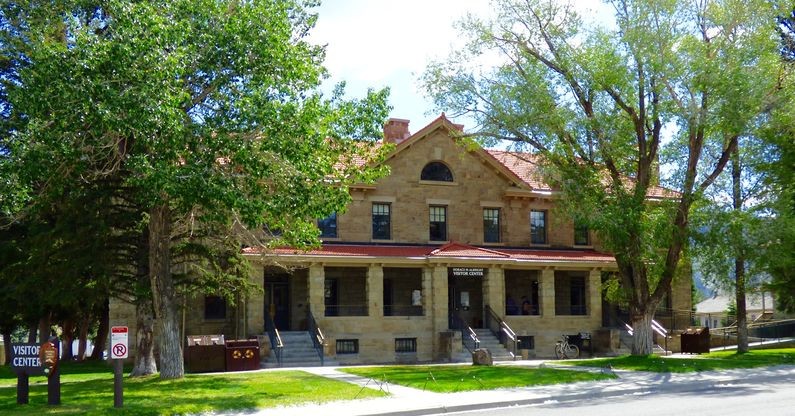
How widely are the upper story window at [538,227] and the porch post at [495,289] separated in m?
4.53

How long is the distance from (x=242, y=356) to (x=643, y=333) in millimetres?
14227

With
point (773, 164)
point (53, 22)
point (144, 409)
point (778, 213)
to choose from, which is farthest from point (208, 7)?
point (773, 164)

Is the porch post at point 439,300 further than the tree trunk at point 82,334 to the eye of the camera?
No

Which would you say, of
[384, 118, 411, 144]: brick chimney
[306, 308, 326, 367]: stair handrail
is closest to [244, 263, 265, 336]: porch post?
[306, 308, 326, 367]: stair handrail

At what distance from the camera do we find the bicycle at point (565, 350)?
113 feet

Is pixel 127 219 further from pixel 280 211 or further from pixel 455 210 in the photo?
pixel 455 210

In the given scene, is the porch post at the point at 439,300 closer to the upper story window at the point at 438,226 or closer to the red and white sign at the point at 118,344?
the upper story window at the point at 438,226

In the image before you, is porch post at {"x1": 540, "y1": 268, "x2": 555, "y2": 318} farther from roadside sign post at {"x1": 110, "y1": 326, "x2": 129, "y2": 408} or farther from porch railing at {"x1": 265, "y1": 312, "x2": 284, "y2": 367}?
roadside sign post at {"x1": 110, "y1": 326, "x2": 129, "y2": 408}

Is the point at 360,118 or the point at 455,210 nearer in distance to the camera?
the point at 360,118

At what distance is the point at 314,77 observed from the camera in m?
20.7

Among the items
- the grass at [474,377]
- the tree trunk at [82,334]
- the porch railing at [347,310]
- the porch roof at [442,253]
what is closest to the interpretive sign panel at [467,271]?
the porch roof at [442,253]

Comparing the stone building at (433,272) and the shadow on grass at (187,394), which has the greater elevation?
the stone building at (433,272)

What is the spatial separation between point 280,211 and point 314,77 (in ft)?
12.1

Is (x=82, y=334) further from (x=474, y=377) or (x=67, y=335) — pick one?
(x=474, y=377)
